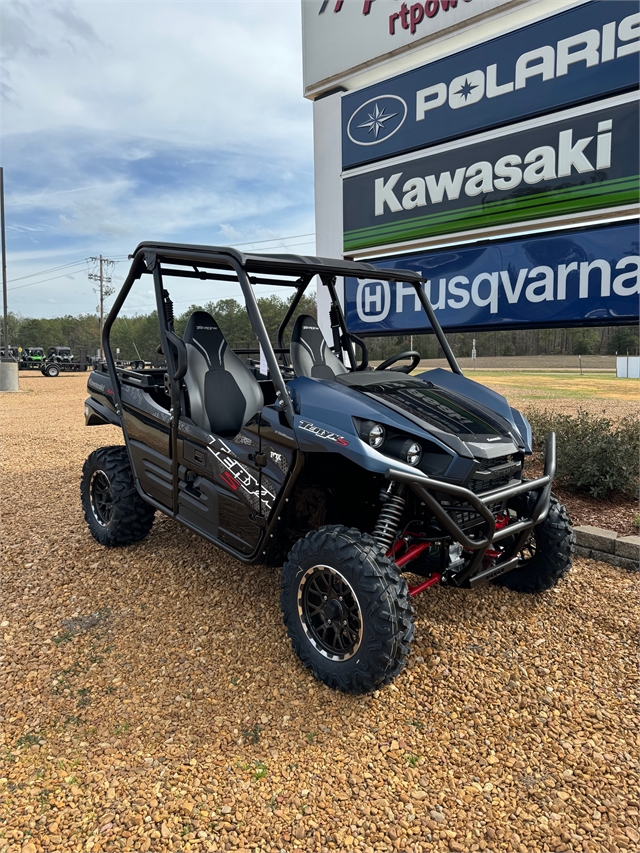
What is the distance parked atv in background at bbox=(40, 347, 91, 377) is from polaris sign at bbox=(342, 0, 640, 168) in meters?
26.9

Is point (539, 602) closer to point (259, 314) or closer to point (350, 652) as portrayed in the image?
point (350, 652)

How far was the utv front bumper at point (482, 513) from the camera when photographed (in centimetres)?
234

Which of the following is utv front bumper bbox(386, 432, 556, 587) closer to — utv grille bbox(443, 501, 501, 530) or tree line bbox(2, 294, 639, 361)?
utv grille bbox(443, 501, 501, 530)

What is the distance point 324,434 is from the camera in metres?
2.54

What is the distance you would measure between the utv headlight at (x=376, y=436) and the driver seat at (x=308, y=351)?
4.30 ft

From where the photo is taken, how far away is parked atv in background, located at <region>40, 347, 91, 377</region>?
97.0ft

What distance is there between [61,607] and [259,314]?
6.72 ft

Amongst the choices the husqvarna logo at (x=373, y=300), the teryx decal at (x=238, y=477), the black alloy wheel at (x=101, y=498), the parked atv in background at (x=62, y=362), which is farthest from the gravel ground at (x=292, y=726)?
the parked atv in background at (x=62, y=362)

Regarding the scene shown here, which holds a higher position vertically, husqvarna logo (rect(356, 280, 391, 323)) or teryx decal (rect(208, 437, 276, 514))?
husqvarna logo (rect(356, 280, 391, 323))

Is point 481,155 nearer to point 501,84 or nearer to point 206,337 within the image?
point 501,84

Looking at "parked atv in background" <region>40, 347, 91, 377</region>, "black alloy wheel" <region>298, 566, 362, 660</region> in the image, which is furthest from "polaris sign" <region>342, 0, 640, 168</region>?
"parked atv in background" <region>40, 347, 91, 377</region>

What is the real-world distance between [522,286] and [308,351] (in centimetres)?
260

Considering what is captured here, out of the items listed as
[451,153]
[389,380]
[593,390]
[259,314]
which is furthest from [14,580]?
[593,390]

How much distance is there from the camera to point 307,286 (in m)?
4.32
